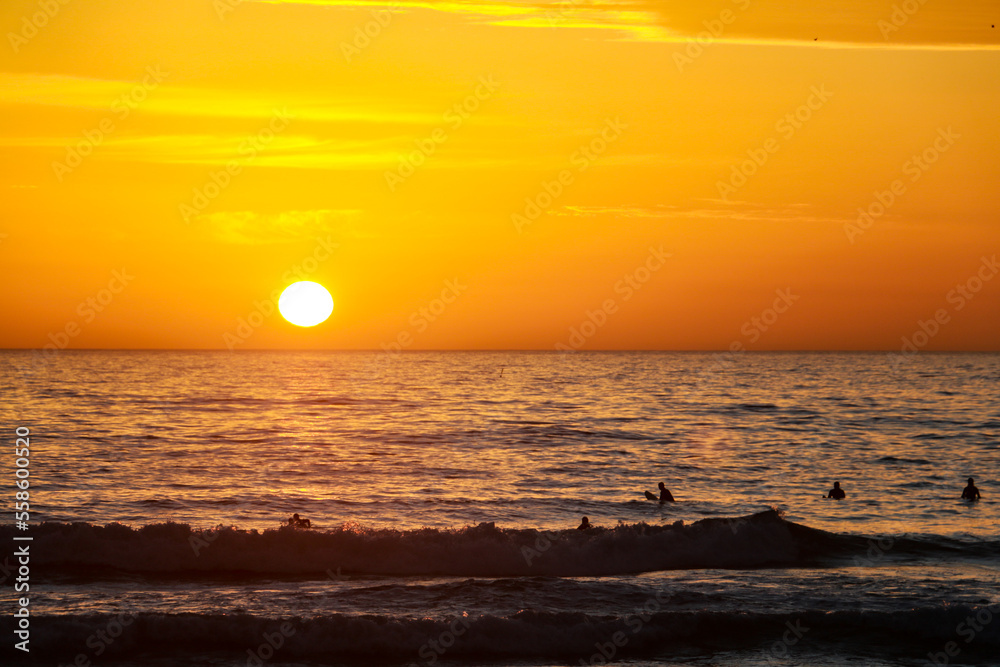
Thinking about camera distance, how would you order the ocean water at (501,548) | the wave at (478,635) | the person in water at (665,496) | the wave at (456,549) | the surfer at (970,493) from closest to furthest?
the wave at (478,635) < the ocean water at (501,548) < the wave at (456,549) < the person in water at (665,496) < the surfer at (970,493)

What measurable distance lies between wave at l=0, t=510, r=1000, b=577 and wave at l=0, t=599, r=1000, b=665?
452 cm

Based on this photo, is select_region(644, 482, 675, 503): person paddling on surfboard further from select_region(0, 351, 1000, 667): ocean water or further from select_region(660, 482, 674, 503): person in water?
select_region(0, 351, 1000, 667): ocean water

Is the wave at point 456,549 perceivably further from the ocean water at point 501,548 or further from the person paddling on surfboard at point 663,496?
the person paddling on surfboard at point 663,496

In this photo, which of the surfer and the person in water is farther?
the surfer

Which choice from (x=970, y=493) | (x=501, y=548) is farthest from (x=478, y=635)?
(x=970, y=493)

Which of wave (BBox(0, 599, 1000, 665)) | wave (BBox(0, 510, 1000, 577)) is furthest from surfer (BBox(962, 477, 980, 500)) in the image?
wave (BBox(0, 599, 1000, 665))

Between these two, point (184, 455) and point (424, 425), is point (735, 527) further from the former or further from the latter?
point (424, 425)

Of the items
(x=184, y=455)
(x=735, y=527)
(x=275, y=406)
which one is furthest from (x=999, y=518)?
(x=275, y=406)

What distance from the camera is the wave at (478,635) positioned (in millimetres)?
14797

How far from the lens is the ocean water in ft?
49.6

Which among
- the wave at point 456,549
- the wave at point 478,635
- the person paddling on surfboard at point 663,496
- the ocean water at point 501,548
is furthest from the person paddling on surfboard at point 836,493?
the wave at point 478,635

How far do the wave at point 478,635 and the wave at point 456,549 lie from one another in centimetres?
452

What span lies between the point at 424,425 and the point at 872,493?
99.3 feet

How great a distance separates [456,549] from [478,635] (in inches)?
231
